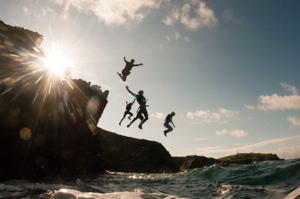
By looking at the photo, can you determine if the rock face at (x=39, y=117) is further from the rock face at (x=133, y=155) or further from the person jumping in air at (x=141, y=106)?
the rock face at (x=133, y=155)

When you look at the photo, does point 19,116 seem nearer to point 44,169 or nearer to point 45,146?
point 45,146

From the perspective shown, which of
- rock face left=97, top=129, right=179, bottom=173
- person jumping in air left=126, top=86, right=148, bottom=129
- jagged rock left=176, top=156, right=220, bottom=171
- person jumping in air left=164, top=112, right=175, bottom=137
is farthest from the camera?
jagged rock left=176, top=156, right=220, bottom=171

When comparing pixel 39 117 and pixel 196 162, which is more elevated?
pixel 39 117

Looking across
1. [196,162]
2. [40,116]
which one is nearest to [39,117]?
[40,116]

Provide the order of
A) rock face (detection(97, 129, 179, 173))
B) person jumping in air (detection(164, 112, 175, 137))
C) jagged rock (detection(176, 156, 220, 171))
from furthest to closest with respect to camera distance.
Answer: jagged rock (detection(176, 156, 220, 171))
rock face (detection(97, 129, 179, 173))
person jumping in air (detection(164, 112, 175, 137))

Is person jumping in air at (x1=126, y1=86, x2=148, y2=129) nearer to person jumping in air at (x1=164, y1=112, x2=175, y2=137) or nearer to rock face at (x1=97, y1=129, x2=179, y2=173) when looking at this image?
person jumping in air at (x1=164, y1=112, x2=175, y2=137)

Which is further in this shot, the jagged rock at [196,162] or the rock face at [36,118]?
the jagged rock at [196,162]

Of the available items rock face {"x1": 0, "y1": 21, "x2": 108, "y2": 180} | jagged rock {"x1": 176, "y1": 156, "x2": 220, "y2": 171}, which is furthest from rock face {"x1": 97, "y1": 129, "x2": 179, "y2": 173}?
rock face {"x1": 0, "y1": 21, "x2": 108, "y2": 180}

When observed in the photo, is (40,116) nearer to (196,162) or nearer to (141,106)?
(141,106)

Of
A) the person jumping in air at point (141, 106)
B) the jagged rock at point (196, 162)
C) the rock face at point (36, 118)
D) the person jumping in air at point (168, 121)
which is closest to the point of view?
the rock face at point (36, 118)

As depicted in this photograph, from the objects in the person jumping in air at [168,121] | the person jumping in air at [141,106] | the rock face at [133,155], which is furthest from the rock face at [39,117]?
the person jumping in air at [168,121]

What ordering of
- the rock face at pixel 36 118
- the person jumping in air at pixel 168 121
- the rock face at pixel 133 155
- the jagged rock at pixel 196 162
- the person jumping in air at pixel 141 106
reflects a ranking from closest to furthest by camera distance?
→ the rock face at pixel 36 118
the person jumping in air at pixel 141 106
the person jumping in air at pixel 168 121
the rock face at pixel 133 155
the jagged rock at pixel 196 162

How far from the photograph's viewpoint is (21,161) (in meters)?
6.59

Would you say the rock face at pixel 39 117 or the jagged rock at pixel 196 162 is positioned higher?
the rock face at pixel 39 117
